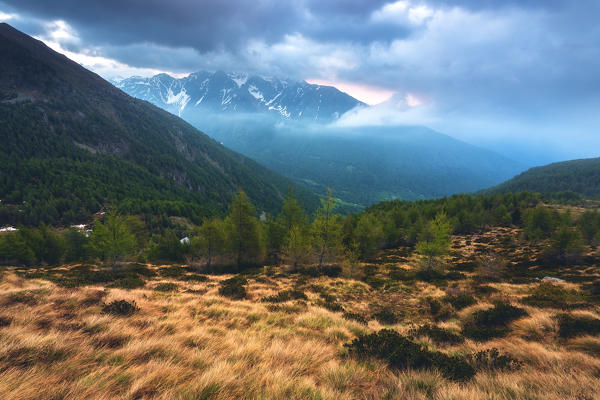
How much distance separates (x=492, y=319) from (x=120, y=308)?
15862 millimetres

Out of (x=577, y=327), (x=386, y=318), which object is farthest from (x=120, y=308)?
(x=577, y=327)

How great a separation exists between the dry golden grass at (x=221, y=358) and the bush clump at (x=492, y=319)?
74 centimetres

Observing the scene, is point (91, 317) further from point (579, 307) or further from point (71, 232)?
point (71, 232)

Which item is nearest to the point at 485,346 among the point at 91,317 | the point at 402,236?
the point at 91,317

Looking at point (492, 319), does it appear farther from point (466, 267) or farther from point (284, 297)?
point (466, 267)

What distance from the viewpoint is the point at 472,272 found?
94.2 feet

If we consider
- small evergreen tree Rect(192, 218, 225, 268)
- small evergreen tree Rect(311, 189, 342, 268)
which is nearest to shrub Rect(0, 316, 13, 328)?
small evergreen tree Rect(192, 218, 225, 268)

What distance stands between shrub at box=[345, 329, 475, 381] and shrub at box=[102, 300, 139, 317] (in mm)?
7859

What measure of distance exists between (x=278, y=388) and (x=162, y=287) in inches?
535

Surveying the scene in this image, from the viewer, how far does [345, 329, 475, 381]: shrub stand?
5.77 meters

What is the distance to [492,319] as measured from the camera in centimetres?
1066

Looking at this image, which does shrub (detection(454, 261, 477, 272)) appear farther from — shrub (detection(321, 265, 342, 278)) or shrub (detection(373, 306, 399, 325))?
shrub (detection(373, 306, 399, 325))

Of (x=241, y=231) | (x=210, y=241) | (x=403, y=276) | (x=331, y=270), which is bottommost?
(x=331, y=270)

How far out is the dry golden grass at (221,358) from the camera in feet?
12.9
